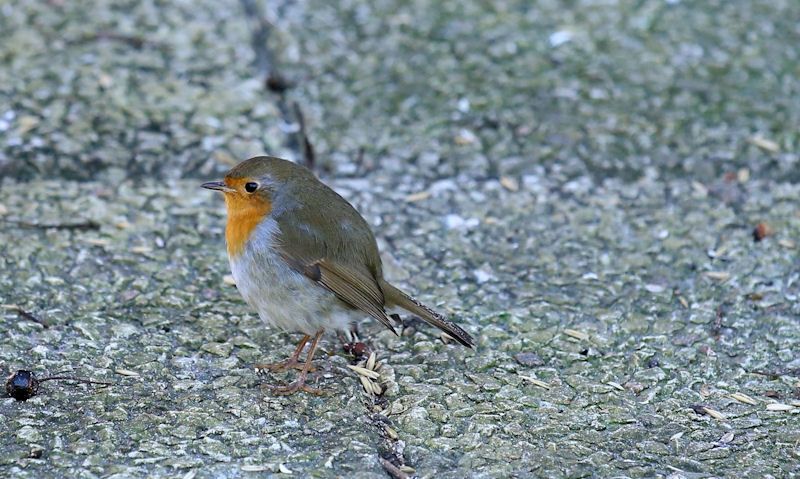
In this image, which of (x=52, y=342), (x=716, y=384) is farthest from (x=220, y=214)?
(x=716, y=384)

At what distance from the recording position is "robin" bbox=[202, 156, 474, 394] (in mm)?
3367

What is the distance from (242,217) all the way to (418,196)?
0.95 m

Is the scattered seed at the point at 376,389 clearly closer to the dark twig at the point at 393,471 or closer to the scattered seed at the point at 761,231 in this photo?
the dark twig at the point at 393,471

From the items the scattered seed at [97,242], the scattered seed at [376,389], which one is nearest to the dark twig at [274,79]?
the scattered seed at [97,242]

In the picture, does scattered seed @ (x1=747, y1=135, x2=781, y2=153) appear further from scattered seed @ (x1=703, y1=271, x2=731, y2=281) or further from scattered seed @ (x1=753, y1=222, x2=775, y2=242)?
scattered seed @ (x1=703, y1=271, x2=731, y2=281)

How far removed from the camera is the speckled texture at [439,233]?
2.97m

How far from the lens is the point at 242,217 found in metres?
3.51

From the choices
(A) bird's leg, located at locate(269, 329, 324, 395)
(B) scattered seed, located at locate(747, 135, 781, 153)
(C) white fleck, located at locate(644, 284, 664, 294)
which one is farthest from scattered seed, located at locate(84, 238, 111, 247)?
(B) scattered seed, located at locate(747, 135, 781, 153)

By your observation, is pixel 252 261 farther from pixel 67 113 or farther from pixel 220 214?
pixel 67 113

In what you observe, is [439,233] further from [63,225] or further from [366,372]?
[63,225]

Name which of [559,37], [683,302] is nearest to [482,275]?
[683,302]

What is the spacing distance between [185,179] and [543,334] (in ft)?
5.27

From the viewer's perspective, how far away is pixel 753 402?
319cm

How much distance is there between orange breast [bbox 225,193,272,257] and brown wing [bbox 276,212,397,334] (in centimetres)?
11
